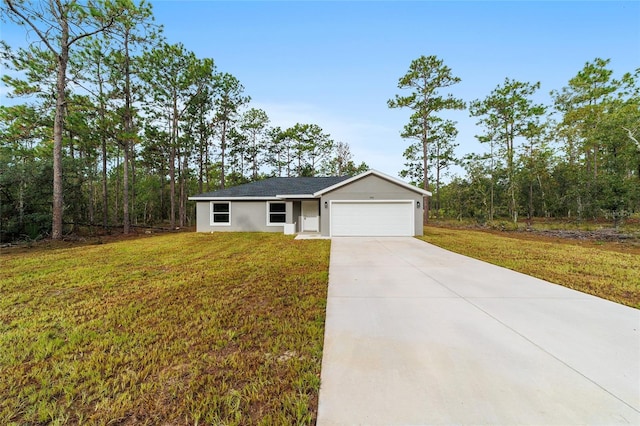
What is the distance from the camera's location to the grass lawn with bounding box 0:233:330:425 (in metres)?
1.77

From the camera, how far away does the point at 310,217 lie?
14648 mm

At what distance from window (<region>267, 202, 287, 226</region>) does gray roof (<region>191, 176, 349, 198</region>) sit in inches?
25.5

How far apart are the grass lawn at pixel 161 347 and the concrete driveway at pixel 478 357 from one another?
0.34 metres

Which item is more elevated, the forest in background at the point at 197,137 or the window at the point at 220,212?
the forest in background at the point at 197,137

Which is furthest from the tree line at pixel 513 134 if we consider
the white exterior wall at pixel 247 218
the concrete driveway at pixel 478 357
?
the concrete driveway at pixel 478 357

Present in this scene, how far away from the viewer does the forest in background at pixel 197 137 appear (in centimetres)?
1118

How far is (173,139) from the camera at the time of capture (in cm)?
1844

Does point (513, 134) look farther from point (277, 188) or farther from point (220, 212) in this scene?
point (220, 212)

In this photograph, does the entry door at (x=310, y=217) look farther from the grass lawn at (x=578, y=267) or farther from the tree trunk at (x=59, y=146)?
the tree trunk at (x=59, y=146)

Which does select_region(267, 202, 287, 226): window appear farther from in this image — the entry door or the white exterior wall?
the entry door

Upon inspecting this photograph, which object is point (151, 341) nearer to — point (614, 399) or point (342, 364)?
point (342, 364)

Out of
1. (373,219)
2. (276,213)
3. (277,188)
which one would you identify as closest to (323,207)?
(373,219)

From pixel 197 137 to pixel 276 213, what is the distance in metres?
13.4

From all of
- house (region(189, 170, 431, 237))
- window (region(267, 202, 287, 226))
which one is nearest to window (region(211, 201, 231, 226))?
Answer: house (region(189, 170, 431, 237))
